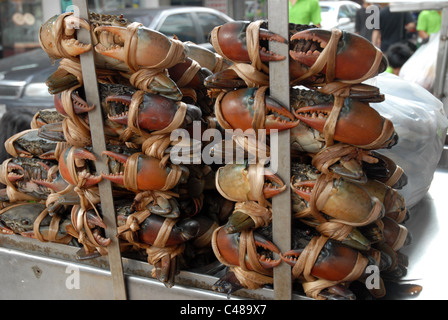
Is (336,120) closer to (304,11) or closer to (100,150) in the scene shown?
(100,150)

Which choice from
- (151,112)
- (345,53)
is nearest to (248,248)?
(151,112)

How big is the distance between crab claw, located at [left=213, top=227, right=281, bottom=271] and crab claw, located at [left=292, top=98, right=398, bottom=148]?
0.36 m

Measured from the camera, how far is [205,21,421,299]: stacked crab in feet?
3.90

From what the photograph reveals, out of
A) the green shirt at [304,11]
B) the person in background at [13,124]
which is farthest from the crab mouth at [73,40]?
the green shirt at [304,11]

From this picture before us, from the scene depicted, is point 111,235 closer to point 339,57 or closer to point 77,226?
point 77,226

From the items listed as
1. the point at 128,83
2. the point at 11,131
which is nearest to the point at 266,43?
the point at 128,83

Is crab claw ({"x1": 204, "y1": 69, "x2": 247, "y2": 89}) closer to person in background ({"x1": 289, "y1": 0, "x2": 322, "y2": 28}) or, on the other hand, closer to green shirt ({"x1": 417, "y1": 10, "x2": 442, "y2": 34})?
person in background ({"x1": 289, "y1": 0, "x2": 322, "y2": 28})

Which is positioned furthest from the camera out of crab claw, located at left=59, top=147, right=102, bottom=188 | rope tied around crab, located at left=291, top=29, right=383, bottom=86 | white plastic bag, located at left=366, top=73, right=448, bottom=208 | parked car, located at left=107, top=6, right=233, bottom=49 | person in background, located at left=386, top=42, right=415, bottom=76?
parked car, located at left=107, top=6, right=233, bottom=49

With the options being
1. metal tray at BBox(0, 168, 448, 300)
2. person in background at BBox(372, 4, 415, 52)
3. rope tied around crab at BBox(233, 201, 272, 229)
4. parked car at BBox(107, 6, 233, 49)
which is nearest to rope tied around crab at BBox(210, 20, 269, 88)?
rope tied around crab at BBox(233, 201, 272, 229)

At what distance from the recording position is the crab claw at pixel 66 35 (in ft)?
4.44

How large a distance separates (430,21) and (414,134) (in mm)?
3872

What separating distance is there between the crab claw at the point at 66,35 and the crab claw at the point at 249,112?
0.46 meters

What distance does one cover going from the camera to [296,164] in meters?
1.33
